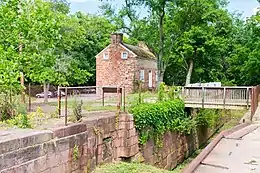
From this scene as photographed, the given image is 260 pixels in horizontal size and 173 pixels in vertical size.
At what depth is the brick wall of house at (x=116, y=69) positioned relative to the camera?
92.5 ft

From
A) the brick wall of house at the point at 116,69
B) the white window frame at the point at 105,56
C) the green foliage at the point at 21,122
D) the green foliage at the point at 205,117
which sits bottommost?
the green foliage at the point at 205,117

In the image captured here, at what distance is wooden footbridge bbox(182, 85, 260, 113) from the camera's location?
15.8m

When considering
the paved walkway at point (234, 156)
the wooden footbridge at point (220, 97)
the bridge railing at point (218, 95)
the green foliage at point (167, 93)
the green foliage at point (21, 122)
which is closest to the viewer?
the paved walkway at point (234, 156)

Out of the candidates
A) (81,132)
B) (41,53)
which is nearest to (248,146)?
(81,132)

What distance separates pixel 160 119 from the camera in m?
13.9

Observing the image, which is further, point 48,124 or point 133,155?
point 133,155

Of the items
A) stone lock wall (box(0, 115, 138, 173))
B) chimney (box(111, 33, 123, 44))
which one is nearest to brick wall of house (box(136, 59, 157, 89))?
chimney (box(111, 33, 123, 44))

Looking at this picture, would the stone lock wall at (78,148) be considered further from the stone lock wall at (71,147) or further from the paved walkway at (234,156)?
the paved walkway at (234,156)

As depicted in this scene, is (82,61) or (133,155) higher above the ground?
(82,61)

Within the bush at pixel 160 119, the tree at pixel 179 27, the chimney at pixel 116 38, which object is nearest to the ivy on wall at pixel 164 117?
the bush at pixel 160 119

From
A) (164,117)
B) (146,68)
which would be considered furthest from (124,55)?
(164,117)

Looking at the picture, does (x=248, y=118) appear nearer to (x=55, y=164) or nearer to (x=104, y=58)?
(x=55, y=164)

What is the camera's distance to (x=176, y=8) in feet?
94.1

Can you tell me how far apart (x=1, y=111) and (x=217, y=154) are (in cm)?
583
